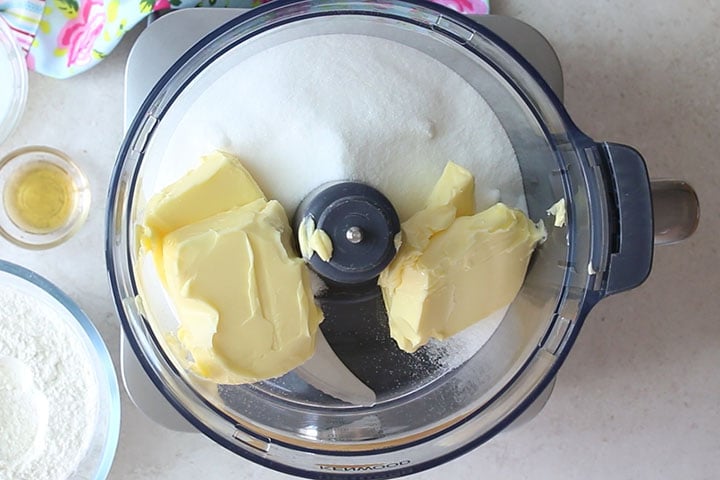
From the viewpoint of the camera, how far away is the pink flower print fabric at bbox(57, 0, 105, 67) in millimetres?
602

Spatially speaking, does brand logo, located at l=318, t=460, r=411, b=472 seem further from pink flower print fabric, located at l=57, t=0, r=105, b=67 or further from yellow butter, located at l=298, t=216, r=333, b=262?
pink flower print fabric, located at l=57, t=0, r=105, b=67

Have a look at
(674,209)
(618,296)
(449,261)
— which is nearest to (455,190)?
(449,261)

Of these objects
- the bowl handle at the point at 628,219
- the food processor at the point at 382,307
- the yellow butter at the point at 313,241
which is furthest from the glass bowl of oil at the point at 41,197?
the bowl handle at the point at 628,219

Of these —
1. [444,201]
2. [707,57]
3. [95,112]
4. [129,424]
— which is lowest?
[129,424]

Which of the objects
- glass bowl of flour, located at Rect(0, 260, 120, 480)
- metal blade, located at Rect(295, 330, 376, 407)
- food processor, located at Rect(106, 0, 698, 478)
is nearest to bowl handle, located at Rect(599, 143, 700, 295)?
food processor, located at Rect(106, 0, 698, 478)

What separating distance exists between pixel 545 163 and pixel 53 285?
0.35 m

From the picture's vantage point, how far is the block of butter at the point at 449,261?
43 cm

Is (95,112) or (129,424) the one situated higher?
(95,112)

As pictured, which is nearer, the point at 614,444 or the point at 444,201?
the point at 444,201

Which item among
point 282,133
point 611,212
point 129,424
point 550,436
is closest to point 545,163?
point 611,212

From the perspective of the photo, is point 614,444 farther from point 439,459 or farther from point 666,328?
point 439,459

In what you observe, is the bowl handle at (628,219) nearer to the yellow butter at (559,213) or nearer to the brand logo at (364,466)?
the yellow butter at (559,213)

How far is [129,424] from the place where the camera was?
0.63 metres

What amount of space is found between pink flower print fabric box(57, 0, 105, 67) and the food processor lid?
0.03m
